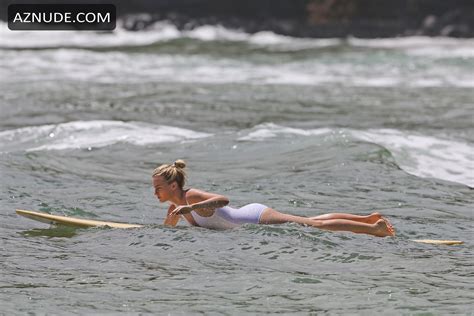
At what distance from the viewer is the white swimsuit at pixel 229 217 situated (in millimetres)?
9758

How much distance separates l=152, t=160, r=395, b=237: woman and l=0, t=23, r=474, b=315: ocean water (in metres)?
0.08

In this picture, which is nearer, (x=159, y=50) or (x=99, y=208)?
(x=99, y=208)

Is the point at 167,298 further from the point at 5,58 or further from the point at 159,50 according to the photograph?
the point at 159,50

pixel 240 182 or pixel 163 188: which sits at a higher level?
pixel 163 188

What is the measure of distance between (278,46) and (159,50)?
424 centimetres

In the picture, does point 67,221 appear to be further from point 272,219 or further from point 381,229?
point 381,229

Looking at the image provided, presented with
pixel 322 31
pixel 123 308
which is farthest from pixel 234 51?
pixel 123 308

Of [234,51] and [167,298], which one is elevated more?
[234,51]

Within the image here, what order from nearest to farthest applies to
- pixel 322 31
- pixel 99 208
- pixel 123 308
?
pixel 123 308, pixel 99 208, pixel 322 31

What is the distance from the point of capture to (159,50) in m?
38.0

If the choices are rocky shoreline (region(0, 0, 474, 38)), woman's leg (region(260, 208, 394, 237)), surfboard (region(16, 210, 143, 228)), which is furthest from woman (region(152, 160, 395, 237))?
rocky shoreline (region(0, 0, 474, 38))

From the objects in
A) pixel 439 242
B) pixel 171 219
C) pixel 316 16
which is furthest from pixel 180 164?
pixel 316 16

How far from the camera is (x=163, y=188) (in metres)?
9.50

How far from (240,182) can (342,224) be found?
3.58 m
